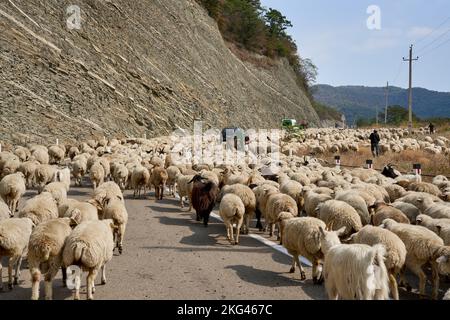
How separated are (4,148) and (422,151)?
77.4 ft

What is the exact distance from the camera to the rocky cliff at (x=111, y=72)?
28.2 m

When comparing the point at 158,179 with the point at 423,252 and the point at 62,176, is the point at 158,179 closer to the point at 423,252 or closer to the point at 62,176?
the point at 62,176

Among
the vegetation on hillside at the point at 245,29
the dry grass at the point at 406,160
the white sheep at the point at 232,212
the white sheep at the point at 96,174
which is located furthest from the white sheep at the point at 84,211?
the vegetation on hillside at the point at 245,29

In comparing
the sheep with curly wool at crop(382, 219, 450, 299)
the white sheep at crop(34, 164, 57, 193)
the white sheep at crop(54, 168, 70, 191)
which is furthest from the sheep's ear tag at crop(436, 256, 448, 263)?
the white sheep at crop(34, 164, 57, 193)

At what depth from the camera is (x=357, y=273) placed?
5.27 m

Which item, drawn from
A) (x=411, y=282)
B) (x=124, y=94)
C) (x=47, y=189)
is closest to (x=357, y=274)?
(x=411, y=282)

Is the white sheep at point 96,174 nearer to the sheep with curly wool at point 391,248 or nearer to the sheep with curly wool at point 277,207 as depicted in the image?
the sheep with curly wool at point 277,207

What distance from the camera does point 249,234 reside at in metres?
10.9

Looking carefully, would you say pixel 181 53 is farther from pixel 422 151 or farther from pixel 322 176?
pixel 322 176

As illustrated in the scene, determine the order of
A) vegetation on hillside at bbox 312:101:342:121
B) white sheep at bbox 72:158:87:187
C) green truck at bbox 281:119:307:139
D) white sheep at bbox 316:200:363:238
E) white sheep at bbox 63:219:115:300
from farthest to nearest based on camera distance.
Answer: vegetation on hillside at bbox 312:101:342:121 < green truck at bbox 281:119:307:139 < white sheep at bbox 72:158:87:187 < white sheep at bbox 316:200:363:238 < white sheep at bbox 63:219:115:300

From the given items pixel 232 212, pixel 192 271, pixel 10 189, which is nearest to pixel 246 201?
pixel 232 212

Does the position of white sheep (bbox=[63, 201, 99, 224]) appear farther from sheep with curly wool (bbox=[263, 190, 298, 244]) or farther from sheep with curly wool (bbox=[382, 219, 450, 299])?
sheep with curly wool (bbox=[382, 219, 450, 299])

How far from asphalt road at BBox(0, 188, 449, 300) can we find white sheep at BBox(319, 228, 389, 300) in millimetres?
1249

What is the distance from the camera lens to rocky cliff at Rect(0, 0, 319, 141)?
28.2 meters
